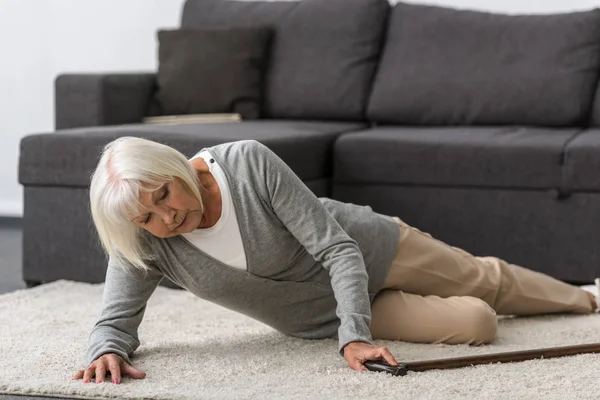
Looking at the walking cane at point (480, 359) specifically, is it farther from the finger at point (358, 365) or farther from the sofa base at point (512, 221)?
the sofa base at point (512, 221)

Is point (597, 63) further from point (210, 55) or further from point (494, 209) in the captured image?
point (210, 55)

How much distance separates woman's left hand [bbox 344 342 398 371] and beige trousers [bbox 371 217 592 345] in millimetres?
359

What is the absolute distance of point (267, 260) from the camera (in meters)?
2.18

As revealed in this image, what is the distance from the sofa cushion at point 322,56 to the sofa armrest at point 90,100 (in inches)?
18.8

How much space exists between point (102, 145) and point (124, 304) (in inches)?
40.0

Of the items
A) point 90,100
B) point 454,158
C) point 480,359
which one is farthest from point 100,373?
point 90,100

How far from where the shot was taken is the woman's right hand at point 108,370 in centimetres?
198

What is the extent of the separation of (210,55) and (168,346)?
1823 mm

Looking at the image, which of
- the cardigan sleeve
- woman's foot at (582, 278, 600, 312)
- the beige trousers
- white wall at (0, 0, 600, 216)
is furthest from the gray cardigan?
white wall at (0, 0, 600, 216)

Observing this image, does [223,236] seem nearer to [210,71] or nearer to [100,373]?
[100,373]

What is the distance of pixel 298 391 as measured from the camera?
1912mm

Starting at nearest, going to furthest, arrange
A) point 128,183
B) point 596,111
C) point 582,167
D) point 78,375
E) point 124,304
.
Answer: point 128,183, point 78,375, point 124,304, point 582,167, point 596,111

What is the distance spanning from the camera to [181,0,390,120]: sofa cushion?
155 inches

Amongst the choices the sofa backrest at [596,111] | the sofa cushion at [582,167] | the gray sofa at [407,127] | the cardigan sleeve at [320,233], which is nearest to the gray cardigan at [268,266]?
the cardigan sleeve at [320,233]
